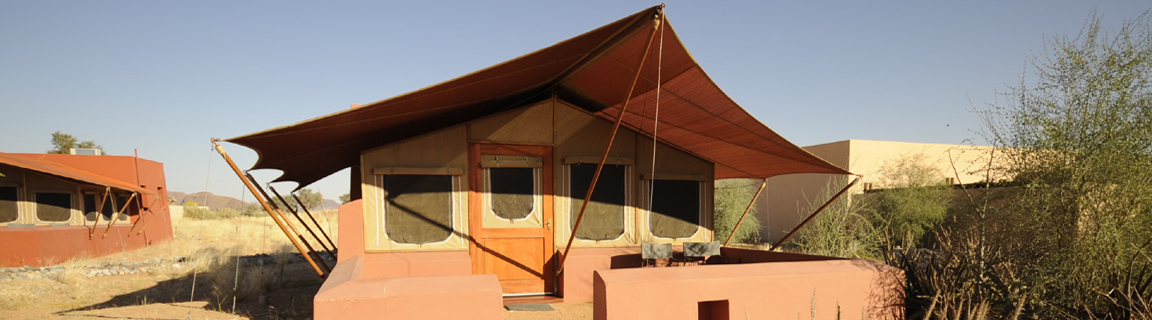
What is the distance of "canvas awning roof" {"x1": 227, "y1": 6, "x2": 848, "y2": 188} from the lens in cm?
480

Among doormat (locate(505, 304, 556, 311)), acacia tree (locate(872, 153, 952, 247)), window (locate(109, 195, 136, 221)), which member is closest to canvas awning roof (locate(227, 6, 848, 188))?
doormat (locate(505, 304, 556, 311))

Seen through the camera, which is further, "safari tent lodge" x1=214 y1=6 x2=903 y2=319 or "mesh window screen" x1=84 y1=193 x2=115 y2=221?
"mesh window screen" x1=84 y1=193 x2=115 y2=221

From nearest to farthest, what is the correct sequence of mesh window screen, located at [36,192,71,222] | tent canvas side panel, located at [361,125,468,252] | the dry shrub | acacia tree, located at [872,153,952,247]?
tent canvas side panel, located at [361,125,468,252]
the dry shrub
mesh window screen, located at [36,192,71,222]
acacia tree, located at [872,153,952,247]

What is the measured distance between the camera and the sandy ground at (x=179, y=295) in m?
7.01

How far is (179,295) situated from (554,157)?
644 cm

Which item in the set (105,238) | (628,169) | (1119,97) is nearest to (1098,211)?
(1119,97)

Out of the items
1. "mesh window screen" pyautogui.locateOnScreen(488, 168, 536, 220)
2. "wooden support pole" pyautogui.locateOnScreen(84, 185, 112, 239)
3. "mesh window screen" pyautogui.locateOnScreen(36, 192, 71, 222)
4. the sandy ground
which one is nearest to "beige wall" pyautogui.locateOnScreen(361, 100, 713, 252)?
"mesh window screen" pyautogui.locateOnScreen(488, 168, 536, 220)

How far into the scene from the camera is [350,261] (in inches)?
227

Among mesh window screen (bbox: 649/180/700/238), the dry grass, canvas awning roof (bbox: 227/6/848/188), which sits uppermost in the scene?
canvas awning roof (bbox: 227/6/848/188)

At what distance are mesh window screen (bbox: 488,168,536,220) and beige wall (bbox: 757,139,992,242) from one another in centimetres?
1466

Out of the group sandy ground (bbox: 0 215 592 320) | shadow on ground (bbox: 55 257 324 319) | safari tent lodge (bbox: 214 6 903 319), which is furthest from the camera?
shadow on ground (bbox: 55 257 324 319)

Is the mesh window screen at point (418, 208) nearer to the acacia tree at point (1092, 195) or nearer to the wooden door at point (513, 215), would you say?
the wooden door at point (513, 215)

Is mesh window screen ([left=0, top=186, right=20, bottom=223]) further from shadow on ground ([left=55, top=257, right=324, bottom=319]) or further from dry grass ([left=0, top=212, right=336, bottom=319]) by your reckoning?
shadow on ground ([left=55, top=257, right=324, bottom=319])

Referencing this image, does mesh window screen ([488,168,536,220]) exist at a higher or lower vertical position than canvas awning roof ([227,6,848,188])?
lower
